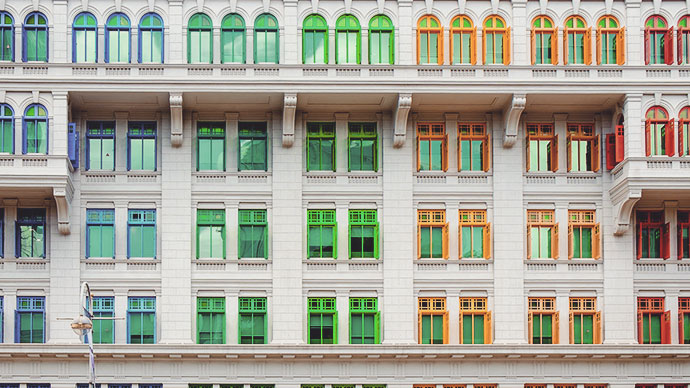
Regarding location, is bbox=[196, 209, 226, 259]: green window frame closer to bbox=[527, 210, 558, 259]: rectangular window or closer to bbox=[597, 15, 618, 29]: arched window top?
bbox=[527, 210, 558, 259]: rectangular window

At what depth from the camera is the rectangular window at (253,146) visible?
1558 inches

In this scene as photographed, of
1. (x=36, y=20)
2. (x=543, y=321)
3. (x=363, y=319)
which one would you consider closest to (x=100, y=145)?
(x=36, y=20)

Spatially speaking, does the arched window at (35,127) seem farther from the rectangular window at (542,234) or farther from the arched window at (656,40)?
the arched window at (656,40)

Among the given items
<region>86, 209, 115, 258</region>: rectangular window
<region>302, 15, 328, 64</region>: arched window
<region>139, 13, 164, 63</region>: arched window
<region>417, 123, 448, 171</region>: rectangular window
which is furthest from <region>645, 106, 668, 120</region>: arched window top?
<region>86, 209, 115, 258</region>: rectangular window

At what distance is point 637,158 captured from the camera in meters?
38.0

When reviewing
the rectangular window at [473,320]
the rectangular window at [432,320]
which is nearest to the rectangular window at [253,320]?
the rectangular window at [432,320]

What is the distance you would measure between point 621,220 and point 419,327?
25.3 feet

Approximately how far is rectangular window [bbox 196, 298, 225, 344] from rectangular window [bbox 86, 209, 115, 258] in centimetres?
359

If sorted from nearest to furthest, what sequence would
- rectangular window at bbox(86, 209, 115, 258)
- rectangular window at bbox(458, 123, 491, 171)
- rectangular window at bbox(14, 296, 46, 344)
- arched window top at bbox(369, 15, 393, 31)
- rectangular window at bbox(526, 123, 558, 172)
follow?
rectangular window at bbox(14, 296, 46, 344) → rectangular window at bbox(86, 209, 115, 258) → arched window top at bbox(369, 15, 393, 31) → rectangular window at bbox(458, 123, 491, 171) → rectangular window at bbox(526, 123, 558, 172)

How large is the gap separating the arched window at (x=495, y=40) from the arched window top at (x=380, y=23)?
3.26m

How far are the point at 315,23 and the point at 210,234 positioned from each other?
800 centimetres

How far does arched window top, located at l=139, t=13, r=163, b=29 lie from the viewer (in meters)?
39.0

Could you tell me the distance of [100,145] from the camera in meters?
39.5

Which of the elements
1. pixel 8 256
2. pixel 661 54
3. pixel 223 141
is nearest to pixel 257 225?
pixel 223 141
